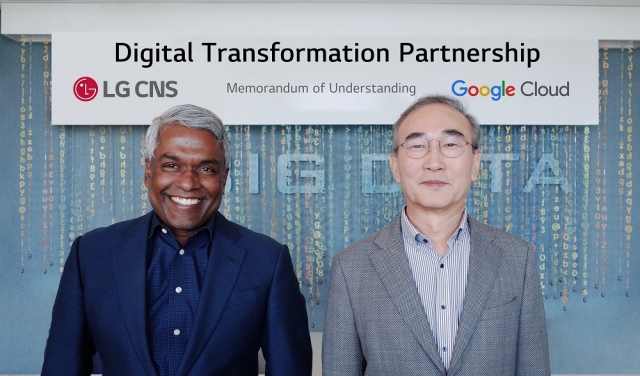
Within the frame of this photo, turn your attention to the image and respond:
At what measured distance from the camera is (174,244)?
1.79 metres

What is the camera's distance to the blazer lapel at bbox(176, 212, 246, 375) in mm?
1633

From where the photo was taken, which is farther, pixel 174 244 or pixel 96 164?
pixel 96 164

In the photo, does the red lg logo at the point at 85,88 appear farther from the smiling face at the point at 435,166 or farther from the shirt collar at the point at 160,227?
the smiling face at the point at 435,166

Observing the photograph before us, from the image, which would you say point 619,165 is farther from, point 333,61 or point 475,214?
point 333,61

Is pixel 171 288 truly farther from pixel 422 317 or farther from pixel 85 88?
pixel 85 88

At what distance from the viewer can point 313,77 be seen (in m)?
4.15

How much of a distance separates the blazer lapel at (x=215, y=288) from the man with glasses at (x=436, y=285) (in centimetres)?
31

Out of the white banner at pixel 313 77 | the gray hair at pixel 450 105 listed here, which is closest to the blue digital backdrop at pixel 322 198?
the white banner at pixel 313 77

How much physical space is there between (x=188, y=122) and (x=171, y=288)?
0.47 metres

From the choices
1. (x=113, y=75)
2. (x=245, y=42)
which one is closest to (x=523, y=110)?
(x=245, y=42)

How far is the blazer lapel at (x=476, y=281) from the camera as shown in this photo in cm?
164

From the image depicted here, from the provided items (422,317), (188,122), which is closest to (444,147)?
(422,317)

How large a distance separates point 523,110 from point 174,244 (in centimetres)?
308

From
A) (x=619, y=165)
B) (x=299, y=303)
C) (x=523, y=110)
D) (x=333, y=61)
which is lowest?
(x=299, y=303)
